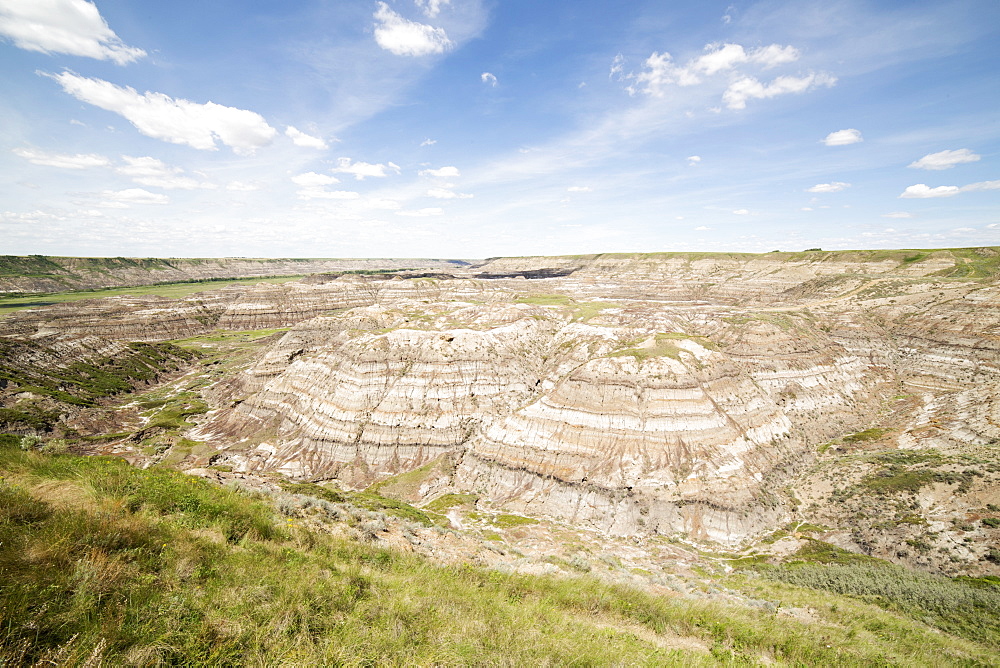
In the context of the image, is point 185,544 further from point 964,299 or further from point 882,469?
point 964,299

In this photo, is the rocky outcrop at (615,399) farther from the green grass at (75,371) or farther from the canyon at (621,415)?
the green grass at (75,371)

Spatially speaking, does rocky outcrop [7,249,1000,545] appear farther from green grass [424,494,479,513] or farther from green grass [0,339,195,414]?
green grass [0,339,195,414]

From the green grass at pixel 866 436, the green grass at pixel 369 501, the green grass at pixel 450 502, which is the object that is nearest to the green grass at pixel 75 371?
the green grass at pixel 369 501

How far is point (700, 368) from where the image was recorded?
181 ft

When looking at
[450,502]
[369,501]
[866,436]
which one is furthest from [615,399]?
[866,436]

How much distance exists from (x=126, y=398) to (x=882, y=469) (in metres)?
142

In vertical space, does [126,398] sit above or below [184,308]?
below

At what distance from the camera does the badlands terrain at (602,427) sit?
3503cm

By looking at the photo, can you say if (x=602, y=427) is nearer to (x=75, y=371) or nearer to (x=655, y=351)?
(x=655, y=351)

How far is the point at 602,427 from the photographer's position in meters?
50.1

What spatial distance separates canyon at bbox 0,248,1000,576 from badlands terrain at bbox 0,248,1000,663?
304 millimetres

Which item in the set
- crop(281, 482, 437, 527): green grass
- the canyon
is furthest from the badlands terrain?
crop(281, 482, 437, 527): green grass

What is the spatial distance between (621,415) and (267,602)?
1877 inches

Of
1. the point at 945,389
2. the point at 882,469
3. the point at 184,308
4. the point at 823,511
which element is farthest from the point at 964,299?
the point at 184,308
